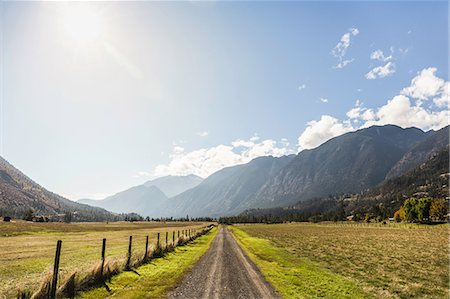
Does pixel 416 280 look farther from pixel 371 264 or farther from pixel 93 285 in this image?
pixel 93 285

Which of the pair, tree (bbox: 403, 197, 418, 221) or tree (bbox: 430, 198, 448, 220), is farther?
tree (bbox: 403, 197, 418, 221)

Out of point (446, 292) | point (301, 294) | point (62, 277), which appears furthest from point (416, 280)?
point (62, 277)

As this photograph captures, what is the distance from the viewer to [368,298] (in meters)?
15.1

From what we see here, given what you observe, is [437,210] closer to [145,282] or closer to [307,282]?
[307,282]

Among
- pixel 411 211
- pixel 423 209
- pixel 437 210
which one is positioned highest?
pixel 423 209

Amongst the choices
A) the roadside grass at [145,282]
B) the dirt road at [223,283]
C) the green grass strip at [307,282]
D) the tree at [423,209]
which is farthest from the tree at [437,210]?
the roadside grass at [145,282]

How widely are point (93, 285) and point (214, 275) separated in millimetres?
7694

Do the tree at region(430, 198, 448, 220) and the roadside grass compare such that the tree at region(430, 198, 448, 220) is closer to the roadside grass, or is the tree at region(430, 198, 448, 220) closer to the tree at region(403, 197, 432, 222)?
the tree at region(403, 197, 432, 222)

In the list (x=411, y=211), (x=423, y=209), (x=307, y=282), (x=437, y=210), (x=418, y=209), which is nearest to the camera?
(x=307, y=282)

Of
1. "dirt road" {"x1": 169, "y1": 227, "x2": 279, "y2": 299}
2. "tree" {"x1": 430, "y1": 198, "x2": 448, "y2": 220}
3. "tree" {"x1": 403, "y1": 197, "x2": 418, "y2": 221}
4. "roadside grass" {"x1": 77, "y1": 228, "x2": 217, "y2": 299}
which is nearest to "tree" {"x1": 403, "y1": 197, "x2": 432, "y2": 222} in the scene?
"tree" {"x1": 403, "y1": 197, "x2": 418, "y2": 221}

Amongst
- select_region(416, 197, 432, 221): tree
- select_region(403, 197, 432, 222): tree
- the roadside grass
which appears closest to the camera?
the roadside grass

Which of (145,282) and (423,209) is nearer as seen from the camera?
(145,282)

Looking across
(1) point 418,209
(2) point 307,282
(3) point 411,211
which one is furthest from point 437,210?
(2) point 307,282

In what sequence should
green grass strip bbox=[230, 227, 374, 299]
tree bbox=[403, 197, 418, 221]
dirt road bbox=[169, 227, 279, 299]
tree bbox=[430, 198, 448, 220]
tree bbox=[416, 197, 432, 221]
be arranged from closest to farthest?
dirt road bbox=[169, 227, 279, 299]
green grass strip bbox=[230, 227, 374, 299]
tree bbox=[430, 198, 448, 220]
tree bbox=[416, 197, 432, 221]
tree bbox=[403, 197, 418, 221]
